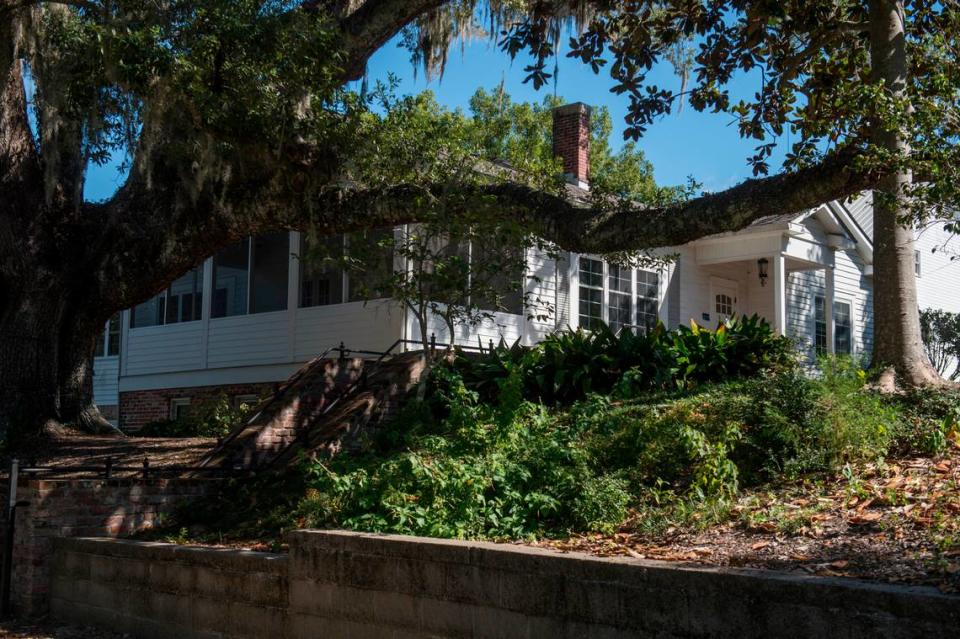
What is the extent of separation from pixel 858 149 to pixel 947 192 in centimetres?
138

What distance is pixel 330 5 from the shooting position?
47.2 ft

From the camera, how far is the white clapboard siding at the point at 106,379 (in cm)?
2172

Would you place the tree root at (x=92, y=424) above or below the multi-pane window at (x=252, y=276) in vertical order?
below

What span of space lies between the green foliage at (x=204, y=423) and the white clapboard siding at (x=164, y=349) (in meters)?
2.94

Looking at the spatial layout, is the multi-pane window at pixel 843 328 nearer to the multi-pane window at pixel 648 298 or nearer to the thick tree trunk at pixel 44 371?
the multi-pane window at pixel 648 298

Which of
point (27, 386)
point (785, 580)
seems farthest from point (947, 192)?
point (27, 386)

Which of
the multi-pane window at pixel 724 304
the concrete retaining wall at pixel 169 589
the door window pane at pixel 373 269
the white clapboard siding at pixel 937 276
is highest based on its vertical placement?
the white clapboard siding at pixel 937 276

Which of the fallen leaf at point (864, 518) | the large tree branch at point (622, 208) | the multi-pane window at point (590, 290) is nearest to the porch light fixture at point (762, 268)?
the multi-pane window at point (590, 290)

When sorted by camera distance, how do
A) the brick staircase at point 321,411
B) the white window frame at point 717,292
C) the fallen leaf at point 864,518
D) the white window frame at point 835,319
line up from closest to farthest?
the fallen leaf at point 864,518
the brick staircase at point 321,411
the white window frame at point 717,292
the white window frame at point 835,319

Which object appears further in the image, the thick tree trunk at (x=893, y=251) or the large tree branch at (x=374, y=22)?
the large tree branch at (x=374, y=22)

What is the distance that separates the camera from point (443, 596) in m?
5.67

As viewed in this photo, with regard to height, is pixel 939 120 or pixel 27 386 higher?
pixel 939 120

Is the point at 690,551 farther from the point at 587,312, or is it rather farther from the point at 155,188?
the point at 587,312

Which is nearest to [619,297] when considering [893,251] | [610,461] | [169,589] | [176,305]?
[176,305]
